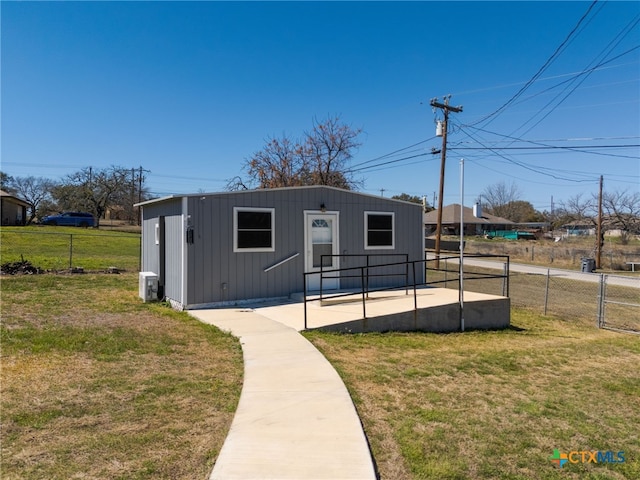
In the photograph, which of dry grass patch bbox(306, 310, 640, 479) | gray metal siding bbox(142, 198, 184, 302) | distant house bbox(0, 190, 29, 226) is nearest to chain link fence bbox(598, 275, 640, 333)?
dry grass patch bbox(306, 310, 640, 479)

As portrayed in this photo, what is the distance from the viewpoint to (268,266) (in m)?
9.25

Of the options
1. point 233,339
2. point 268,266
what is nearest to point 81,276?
point 268,266

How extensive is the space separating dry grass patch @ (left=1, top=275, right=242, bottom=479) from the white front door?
324 cm

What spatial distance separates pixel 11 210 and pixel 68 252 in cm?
1790

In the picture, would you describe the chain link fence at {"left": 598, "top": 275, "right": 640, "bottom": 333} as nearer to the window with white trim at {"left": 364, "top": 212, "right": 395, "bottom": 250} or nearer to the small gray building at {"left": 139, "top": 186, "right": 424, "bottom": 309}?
the small gray building at {"left": 139, "top": 186, "right": 424, "bottom": 309}

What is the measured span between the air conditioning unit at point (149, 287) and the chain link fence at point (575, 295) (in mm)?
6495

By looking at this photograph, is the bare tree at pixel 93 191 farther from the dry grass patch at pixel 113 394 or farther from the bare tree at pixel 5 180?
the dry grass patch at pixel 113 394

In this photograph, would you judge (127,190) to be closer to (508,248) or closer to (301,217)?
(508,248)

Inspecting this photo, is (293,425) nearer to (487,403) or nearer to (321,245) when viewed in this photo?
(487,403)

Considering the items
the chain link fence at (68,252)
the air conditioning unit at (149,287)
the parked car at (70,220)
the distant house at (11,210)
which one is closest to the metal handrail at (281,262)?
the air conditioning unit at (149,287)

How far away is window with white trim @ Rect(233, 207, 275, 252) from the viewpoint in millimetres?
8891

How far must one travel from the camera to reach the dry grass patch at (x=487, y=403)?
295 centimetres

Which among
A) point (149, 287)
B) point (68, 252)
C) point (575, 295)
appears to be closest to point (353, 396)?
point (149, 287)

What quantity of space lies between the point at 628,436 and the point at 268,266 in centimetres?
693
